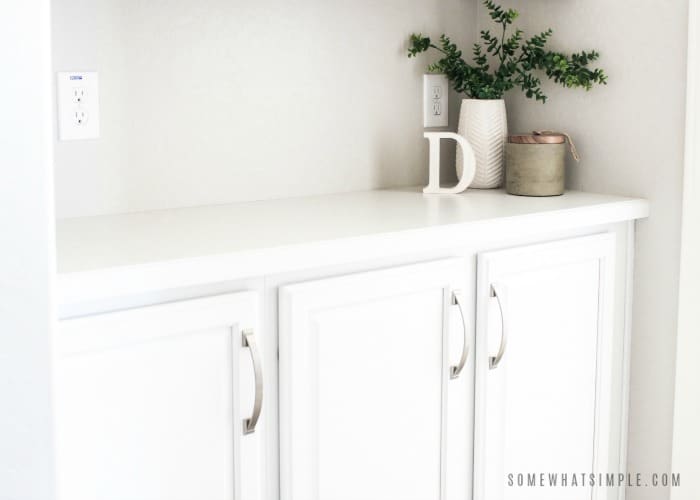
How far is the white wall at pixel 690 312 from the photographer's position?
1722 millimetres

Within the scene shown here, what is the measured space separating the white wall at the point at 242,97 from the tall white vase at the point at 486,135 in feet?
0.42

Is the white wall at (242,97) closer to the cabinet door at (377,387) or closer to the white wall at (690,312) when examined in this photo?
the cabinet door at (377,387)

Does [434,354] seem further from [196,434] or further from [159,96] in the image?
[159,96]

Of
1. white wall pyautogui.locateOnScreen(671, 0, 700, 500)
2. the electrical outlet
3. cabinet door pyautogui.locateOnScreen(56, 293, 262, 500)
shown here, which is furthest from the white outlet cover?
white wall pyautogui.locateOnScreen(671, 0, 700, 500)

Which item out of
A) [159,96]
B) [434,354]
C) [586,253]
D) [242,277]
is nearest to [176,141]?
[159,96]

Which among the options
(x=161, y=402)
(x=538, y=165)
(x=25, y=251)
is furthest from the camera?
(x=538, y=165)

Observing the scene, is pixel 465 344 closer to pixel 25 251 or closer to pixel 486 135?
pixel 486 135

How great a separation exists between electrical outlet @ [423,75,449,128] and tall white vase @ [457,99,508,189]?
0.10 m

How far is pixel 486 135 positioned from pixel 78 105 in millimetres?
887

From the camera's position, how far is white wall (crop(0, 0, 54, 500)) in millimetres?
854

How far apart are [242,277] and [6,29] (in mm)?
516

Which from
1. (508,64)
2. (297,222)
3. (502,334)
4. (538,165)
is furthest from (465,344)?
(508,64)

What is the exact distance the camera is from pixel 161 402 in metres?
A: 1.22

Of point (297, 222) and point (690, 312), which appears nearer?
point (297, 222)
